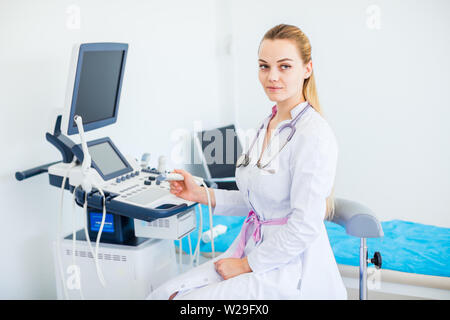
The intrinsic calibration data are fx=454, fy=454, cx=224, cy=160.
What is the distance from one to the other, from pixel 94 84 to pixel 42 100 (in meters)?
0.34

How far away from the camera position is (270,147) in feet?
5.16

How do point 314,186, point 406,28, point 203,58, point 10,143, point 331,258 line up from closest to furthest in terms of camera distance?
point 314,186 → point 331,258 → point 10,143 → point 406,28 → point 203,58

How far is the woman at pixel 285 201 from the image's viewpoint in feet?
4.61

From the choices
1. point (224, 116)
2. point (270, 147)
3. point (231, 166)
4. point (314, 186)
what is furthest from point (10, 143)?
point (224, 116)

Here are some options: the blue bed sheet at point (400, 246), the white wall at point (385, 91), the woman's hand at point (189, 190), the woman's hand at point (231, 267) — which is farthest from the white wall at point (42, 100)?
the white wall at point (385, 91)

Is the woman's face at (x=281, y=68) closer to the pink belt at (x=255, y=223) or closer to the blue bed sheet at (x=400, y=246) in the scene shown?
the pink belt at (x=255, y=223)

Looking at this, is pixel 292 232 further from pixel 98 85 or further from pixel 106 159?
pixel 98 85

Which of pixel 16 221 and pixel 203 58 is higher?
pixel 203 58

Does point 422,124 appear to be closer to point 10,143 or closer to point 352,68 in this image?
point 352,68

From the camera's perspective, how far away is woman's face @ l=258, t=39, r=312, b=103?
1.49 meters

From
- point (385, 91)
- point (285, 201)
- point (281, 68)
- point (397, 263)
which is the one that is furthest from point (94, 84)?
point (385, 91)

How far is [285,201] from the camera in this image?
1.51 metres

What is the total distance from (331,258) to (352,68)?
7.00 feet

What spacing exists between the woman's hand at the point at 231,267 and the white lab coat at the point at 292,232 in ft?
0.12
